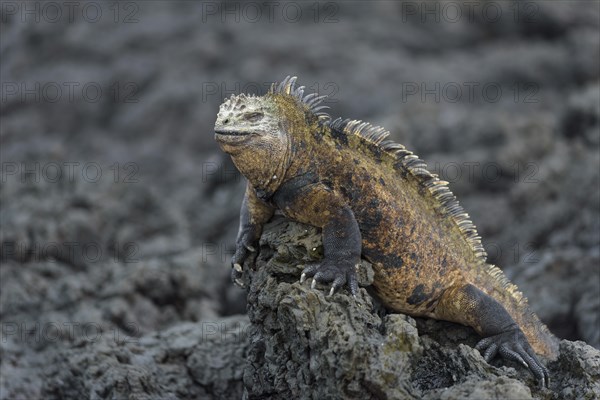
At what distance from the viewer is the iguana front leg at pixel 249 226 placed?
612 centimetres

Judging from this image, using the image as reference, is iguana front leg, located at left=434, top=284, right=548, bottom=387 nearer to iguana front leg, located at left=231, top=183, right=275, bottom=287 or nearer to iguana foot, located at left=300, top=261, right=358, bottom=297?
iguana foot, located at left=300, top=261, right=358, bottom=297

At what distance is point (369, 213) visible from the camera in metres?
5.83

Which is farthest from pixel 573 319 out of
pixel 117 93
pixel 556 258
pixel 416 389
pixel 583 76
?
pixel 117 93

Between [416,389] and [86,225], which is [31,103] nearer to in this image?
[86,225]

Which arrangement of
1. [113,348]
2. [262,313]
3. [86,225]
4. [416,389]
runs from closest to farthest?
[416,389]
[262,313]
[113,348]
[86,225]

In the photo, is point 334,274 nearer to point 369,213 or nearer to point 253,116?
point 369,213

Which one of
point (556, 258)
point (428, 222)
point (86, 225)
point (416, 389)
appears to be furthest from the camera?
point (86, 225)

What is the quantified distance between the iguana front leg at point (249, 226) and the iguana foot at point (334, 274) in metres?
0.78

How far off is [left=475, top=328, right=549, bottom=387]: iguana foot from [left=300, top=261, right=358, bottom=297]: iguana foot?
1.10m

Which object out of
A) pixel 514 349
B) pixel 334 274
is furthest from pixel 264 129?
pixel 514 349

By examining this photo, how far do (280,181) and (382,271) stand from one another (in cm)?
92

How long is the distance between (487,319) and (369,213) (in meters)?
1.10

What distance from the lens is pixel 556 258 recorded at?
8672mm

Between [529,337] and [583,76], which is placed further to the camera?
[583,76]
